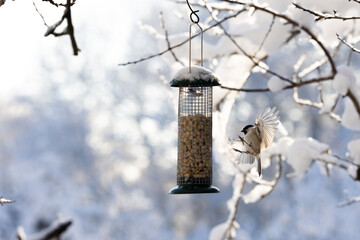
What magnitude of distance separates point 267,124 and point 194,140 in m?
0.65

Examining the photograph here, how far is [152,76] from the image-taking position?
706 inches

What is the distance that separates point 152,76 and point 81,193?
3.84m

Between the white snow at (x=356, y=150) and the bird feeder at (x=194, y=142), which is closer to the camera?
the bird feeder at (x=194, y=142)

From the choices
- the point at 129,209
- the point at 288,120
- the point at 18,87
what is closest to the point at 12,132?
the point at 18,87

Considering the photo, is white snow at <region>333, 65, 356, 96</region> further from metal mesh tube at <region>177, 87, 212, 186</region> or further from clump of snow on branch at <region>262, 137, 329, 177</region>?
metal mesh tube at <region>177, 87, 212, 186</region>

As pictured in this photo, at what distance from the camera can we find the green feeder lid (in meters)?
3.59

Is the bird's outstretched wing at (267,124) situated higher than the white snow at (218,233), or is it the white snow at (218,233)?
the bird's outstretched wing at (267,124)

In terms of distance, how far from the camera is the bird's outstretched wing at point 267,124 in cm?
343

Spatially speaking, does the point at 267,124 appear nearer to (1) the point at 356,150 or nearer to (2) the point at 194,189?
(2) the point at 194,189

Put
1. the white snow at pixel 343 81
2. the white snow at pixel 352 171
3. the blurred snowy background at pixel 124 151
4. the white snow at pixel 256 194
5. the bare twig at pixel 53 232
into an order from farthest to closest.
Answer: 1. the blurred snowy background at pixel 124 151
2. the white snow at pixel 256 194
3. the white snow at pixel 352 171
4. the white snow at pixel 343 81
5. the bare twig at pixel 53 232

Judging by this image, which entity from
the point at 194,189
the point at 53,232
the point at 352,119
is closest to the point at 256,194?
the point at 352,119

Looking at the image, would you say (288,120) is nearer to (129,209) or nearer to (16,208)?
(129,209)

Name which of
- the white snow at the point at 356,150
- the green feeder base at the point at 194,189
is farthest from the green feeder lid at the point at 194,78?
the white snow at the point at 356,150

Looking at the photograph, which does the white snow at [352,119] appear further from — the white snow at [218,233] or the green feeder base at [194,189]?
the white snow at [218,233]
